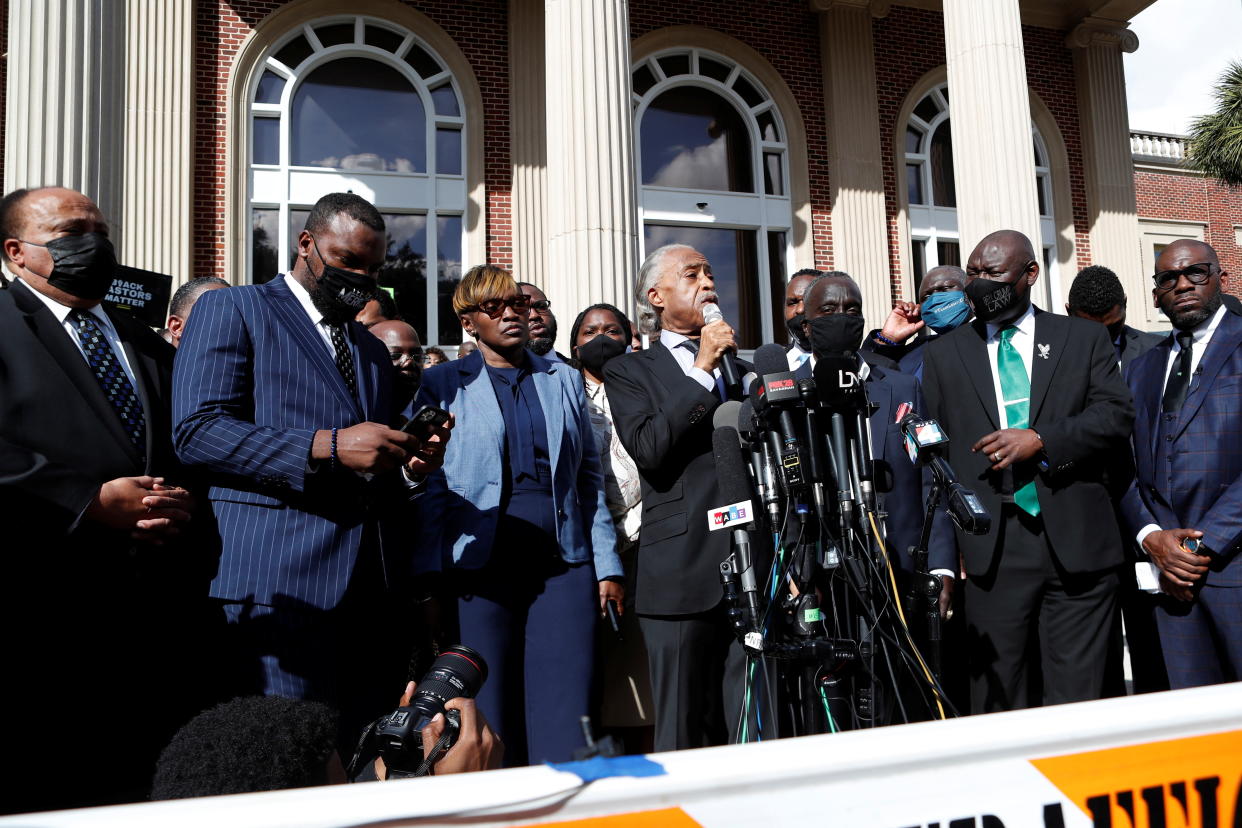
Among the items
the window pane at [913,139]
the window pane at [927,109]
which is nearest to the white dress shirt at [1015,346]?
the window pane at [913,139]

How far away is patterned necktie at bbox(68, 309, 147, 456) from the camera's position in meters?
2.83

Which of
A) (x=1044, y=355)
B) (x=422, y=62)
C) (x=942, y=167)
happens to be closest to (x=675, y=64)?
(x=422, y=62)

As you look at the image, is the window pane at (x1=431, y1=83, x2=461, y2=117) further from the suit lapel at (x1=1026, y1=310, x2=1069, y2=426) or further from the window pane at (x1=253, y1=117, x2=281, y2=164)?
the suit lapel at (x1=1026, y1=310, x2=1069, y2=426)

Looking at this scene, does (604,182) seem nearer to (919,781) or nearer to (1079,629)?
(1079,629)

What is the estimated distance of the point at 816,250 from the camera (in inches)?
561

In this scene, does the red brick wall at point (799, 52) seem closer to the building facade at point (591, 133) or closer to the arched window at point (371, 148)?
the building facade at point (591, 133)

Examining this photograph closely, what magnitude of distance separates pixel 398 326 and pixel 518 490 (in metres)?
1.81

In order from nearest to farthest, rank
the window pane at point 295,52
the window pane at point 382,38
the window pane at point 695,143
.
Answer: the window pane at point 295,52
the window pane at point 382,38
the window pane at point 695,143

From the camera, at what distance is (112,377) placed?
287 centimetres

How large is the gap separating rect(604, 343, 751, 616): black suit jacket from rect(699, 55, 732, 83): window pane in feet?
37.7

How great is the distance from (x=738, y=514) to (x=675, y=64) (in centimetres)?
1240

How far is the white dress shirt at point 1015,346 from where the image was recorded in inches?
155

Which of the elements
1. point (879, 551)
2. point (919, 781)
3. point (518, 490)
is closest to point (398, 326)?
point (518, 490)

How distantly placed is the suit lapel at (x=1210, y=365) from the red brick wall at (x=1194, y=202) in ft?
70.4
